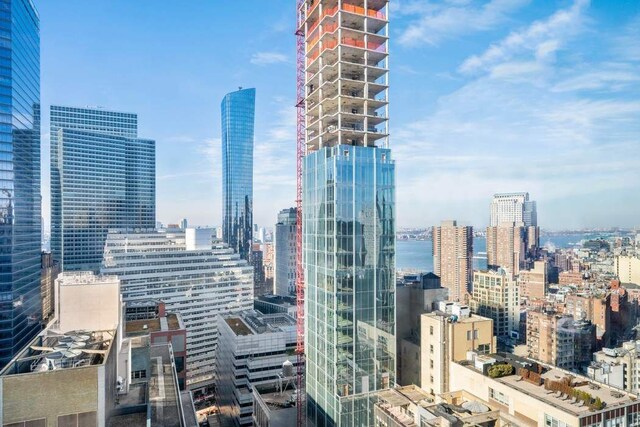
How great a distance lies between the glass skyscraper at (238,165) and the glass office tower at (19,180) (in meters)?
103

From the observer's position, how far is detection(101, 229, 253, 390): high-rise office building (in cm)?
8281

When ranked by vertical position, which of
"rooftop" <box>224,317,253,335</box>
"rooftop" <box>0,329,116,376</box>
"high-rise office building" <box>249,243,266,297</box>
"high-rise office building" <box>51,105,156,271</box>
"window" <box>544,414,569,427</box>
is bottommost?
"high-rise office building" <box>249,243,266,297</box>

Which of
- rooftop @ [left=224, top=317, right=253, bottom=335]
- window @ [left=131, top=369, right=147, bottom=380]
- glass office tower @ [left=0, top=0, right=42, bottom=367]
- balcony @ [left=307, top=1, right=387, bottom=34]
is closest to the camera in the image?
window @ [left=131, top=369, right=147, bottom=380]

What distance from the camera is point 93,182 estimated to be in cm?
13088

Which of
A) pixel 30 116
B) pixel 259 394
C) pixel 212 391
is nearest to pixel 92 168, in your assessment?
pixel 30 116

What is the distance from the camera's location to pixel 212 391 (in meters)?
80.7

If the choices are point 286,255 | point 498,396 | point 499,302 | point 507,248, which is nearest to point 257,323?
point 498,396

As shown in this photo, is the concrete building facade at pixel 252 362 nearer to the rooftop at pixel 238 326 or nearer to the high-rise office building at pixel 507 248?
the rooftop at pixel 238 326

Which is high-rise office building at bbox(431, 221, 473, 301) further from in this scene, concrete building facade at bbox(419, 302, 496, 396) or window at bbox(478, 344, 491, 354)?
concrete building facade at bbox(419, 302, 496, 396)

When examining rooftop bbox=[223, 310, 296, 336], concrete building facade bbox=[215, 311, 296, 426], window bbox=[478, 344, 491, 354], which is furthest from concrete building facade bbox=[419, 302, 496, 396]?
rooftop bbox=[223, 310, 296, 336]

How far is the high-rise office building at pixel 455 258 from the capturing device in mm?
126188

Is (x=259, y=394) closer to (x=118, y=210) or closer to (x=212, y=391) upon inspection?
(x=212, y=391)

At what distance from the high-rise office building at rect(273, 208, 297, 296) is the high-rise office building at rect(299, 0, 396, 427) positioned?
8977cm

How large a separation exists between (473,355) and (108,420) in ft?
84.7
